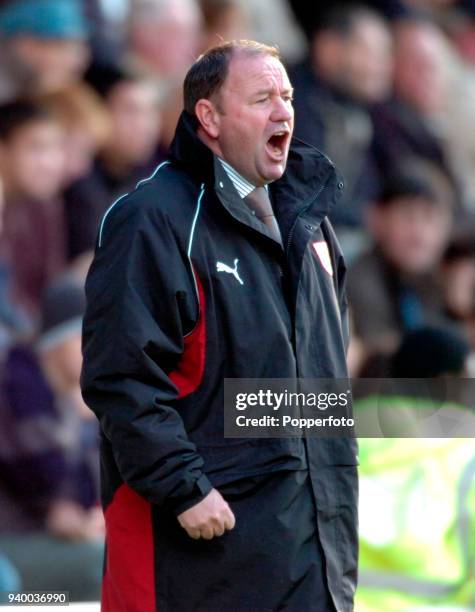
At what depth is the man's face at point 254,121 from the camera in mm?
2736

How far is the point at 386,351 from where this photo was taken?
17.9 feet

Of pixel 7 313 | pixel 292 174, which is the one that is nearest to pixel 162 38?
pixel 7 313

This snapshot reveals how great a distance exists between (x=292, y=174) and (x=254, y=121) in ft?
0.59

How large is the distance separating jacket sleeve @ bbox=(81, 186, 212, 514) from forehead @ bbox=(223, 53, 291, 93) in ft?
1.13

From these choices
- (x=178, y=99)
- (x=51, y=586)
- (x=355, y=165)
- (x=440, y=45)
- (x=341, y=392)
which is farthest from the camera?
(x=440, y=45)

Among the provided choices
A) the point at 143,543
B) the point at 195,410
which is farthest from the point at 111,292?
the point at 143,543

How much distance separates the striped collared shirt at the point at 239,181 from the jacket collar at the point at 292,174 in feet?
0.15

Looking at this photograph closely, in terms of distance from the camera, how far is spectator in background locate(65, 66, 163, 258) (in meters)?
5.04

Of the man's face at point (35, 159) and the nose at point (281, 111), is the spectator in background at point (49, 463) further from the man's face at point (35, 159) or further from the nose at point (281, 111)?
the nose at point (281, 111)

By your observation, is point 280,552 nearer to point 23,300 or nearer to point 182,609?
point 182,609

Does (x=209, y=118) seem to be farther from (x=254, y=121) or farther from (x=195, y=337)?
(x=195, y=337)

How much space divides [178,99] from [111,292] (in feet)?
9.33

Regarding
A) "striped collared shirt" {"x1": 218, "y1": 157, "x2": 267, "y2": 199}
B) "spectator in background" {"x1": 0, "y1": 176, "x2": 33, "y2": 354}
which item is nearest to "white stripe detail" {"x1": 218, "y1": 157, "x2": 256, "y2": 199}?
"striped collared shirt" {"x1": 218, "y1": 157, "x2": 267, "y2": 199}

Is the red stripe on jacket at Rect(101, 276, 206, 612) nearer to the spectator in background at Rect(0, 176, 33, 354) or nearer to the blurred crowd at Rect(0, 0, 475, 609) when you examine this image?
the blurred crowd at Rect(0, 0, 475, 609)
